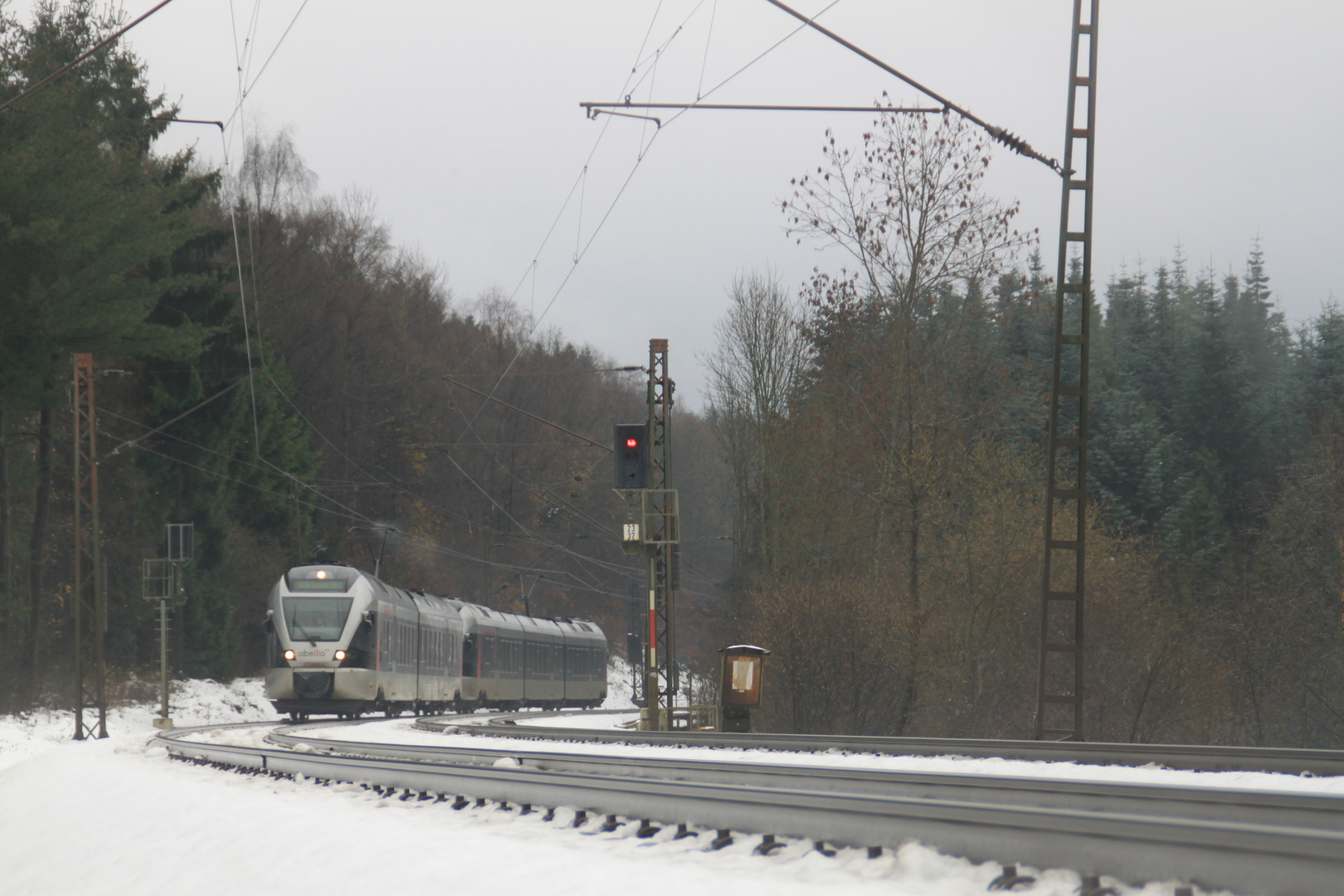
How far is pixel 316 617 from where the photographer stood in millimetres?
28625

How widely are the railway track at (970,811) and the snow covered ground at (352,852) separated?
107mm

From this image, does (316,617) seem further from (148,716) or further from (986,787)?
(986,787)

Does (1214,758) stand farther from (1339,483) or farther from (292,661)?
(1339,483)

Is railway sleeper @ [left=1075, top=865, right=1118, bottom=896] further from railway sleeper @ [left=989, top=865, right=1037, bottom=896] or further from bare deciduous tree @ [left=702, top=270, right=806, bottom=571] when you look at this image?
bare deciduous tree @ [left=702, top=270, right=806, bottom=571]

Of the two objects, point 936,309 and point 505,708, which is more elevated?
point 936,309

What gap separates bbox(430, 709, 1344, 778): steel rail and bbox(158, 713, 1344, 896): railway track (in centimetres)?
50

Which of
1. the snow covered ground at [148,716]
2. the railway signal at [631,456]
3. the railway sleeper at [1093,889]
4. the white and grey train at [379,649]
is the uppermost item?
the railway signal at [631,456]

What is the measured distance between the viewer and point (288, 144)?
56.0m

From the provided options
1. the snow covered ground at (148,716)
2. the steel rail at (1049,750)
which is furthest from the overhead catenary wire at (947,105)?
the snow covered ground at (148,716)

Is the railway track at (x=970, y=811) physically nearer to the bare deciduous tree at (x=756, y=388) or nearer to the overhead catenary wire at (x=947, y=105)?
the overhead catenary wire at (x=947, y=105)

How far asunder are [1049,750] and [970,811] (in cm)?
663

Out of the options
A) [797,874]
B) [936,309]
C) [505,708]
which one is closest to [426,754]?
[797,874]

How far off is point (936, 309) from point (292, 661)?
16.7 metres

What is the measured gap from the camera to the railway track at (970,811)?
4.36 meters
